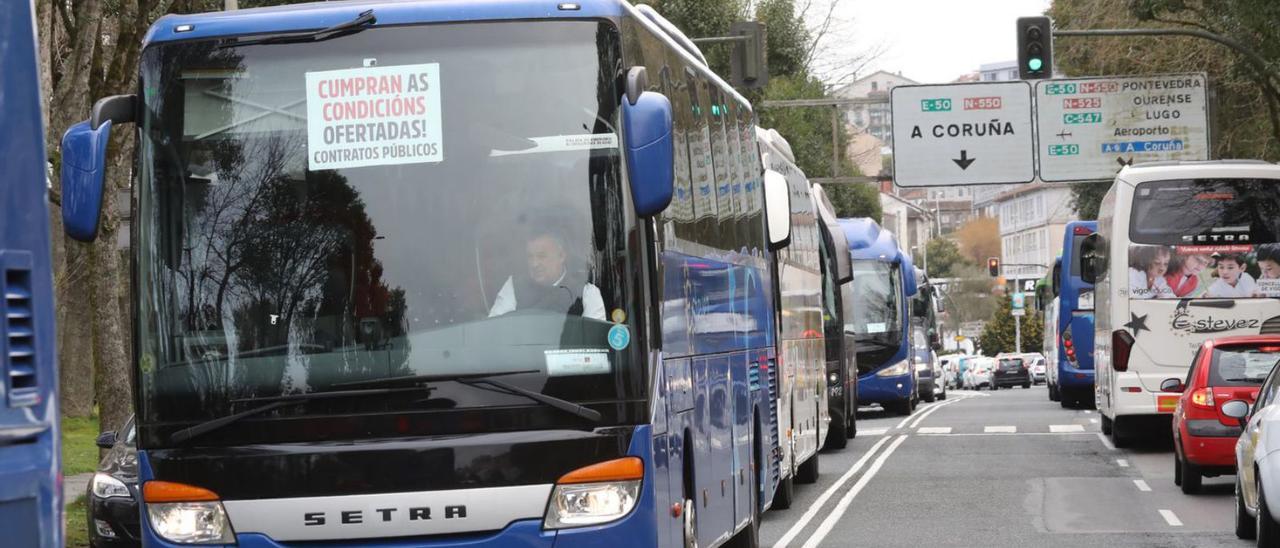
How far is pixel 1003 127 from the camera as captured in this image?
39.0m

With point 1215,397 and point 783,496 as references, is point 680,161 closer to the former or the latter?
point 783,496

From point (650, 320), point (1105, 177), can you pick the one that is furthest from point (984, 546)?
point (1105, 177)

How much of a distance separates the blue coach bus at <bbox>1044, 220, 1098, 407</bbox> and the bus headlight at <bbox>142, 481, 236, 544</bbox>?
3082cm

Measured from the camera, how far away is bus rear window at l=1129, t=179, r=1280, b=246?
24.2 meters

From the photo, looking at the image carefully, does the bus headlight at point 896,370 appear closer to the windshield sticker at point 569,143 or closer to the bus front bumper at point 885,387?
the bus front bumper at point 885,387

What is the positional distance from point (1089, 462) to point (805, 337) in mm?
5714

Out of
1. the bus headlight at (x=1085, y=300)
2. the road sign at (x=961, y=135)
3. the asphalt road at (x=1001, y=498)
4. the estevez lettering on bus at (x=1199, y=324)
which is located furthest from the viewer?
the bus headlight at (x=1085, y=300)

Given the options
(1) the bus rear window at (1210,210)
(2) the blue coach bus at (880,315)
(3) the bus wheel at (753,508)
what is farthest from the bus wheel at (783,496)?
(2) the blue coach bus at (880,315)

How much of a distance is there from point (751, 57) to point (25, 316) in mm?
22048

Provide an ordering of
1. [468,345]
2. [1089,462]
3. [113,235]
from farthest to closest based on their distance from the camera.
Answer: [1089,462]
[113,235]
[468,345]

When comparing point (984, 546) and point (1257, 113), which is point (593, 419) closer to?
point (984, 546)

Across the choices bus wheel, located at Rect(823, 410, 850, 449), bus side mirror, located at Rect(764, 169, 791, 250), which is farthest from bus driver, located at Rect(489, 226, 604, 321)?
bus wheel, located at Rect(823, 410, 850, 449)

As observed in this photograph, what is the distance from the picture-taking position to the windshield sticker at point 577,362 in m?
8.55

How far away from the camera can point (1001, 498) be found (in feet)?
60.3
